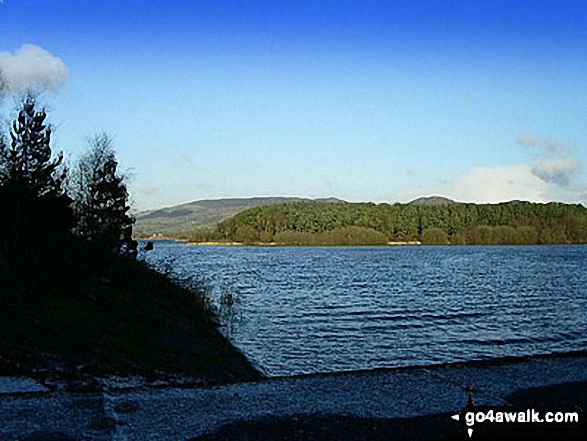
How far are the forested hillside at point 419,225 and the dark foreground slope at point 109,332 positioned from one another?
134277 mm

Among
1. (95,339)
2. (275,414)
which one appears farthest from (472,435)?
(95,339)

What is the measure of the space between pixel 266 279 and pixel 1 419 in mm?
46059

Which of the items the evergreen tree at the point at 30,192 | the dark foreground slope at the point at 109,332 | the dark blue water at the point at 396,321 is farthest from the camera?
the evergreen tree at the point at 30,192

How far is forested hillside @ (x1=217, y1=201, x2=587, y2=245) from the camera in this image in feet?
516

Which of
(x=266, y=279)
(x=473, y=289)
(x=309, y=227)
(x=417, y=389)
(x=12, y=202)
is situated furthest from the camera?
(x=309, y=227)

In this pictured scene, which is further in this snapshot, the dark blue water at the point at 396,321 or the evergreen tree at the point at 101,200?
the evergreen tree at the point at 101,200

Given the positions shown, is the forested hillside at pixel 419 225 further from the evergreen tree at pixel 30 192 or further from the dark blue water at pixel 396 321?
the evergreen tree at pixel 30 192

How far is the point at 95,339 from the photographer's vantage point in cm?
1567

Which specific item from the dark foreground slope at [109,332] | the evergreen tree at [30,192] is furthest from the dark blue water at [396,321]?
the evergreen tree at [30,192]

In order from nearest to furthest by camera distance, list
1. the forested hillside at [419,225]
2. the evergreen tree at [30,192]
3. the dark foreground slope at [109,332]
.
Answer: the dark foreground slope at [109,332]
the evergreen tree at [30,192]
the forested hillside at [419,225]

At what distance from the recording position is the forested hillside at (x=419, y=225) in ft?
516

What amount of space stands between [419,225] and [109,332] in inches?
5993

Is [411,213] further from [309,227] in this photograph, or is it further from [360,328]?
[360,328]

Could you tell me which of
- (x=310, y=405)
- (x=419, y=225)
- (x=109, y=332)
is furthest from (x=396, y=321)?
(x=419, y=225)
